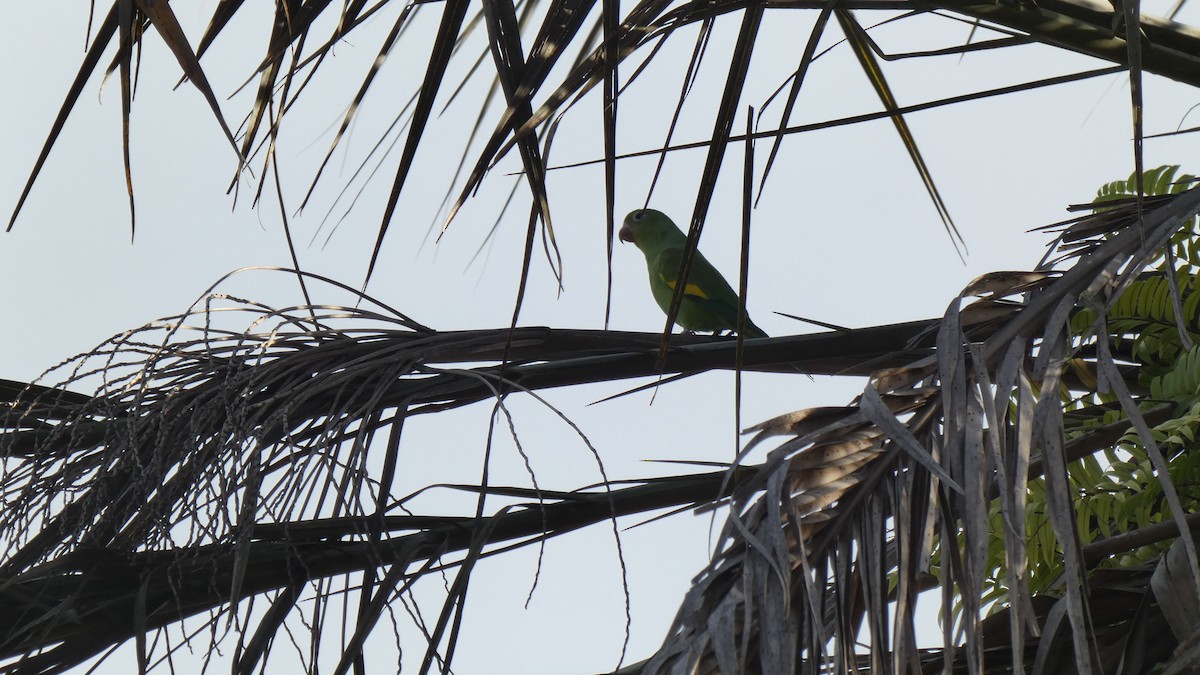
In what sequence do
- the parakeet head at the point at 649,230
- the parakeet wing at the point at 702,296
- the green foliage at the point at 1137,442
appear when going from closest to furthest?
1. the green foliage at the point at 1137,442
2. the parakeet wing at the point at 702,296
3. the parakeet head at the point at 649,230

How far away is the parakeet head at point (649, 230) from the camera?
6.36m

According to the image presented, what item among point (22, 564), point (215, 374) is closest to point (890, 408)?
point (215, 374)

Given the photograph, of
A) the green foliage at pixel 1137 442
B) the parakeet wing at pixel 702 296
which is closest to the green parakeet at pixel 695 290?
the parakeet wing at pixel 702 296

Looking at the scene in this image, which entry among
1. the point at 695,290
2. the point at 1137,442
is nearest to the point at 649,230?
the point at 695,290

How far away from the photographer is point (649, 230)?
6.40 meters

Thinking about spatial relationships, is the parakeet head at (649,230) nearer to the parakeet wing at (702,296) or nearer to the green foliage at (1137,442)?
the parakeet wing at (702,296)

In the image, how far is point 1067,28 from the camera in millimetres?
1954

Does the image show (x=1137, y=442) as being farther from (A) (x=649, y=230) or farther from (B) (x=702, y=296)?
(A) (x=649, y=230)

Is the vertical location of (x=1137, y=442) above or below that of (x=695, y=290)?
below

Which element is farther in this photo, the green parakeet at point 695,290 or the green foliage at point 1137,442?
the green parakeet at point 695,290

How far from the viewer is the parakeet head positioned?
20.9ft

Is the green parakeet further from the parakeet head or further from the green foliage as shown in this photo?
the green foliage

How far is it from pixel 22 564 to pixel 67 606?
0.70 ft

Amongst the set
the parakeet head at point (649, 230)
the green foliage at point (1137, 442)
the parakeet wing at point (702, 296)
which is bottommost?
the green foliage at point (1137, 442)
